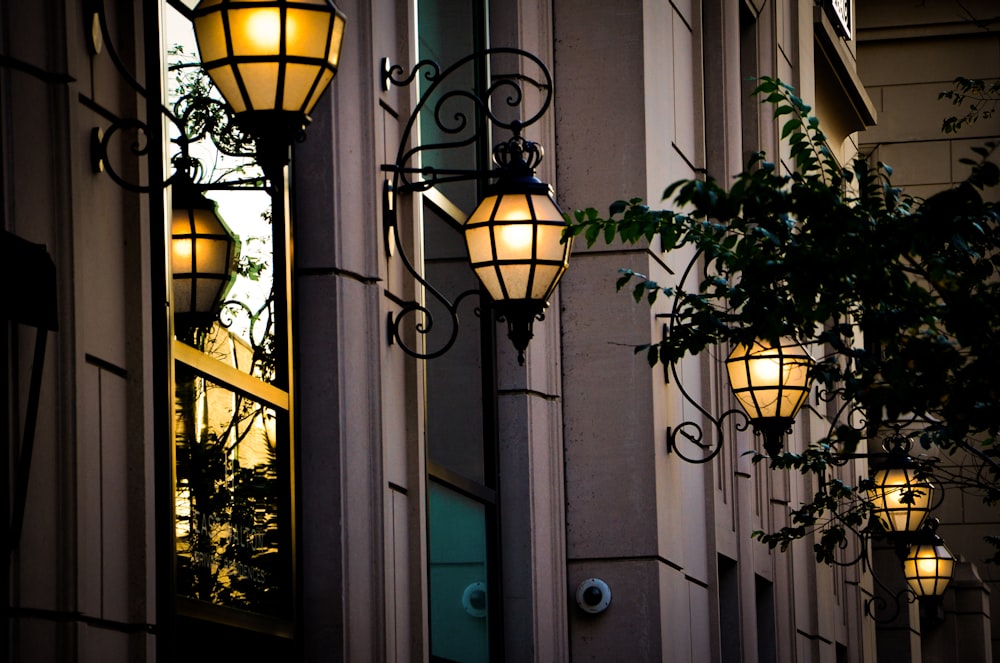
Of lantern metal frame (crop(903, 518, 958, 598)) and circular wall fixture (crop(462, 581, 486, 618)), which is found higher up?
circular wall fixture (crop(462, 581, 486, 618))

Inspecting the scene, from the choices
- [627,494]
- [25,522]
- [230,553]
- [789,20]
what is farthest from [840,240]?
[789,20]

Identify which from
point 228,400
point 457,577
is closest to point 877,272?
point 228,400

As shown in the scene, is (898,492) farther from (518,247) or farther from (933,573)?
(518,247)

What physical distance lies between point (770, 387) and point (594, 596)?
2.01 metres

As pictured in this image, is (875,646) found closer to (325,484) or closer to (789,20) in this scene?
Answer: (789,20)

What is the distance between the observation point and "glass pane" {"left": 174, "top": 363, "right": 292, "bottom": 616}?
676 cm

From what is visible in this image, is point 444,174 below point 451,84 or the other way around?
below

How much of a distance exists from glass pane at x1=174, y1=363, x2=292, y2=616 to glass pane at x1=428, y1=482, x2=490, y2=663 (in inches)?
71.3

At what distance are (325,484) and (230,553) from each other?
97cm

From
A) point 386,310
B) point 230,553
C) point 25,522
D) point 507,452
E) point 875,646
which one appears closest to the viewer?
point 25,522

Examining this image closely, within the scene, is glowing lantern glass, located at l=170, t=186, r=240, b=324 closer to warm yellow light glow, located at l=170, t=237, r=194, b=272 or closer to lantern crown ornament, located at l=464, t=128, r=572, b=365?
warm yellow light glow, located at l=170, t=237, r=194, b=272

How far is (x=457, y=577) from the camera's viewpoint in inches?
404

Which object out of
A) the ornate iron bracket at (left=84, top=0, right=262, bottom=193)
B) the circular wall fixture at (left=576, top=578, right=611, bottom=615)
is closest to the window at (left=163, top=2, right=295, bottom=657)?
the ornate iron bracket at (left=84, top=0, right=262, bottom=193)

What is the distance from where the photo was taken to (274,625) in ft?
24.8
